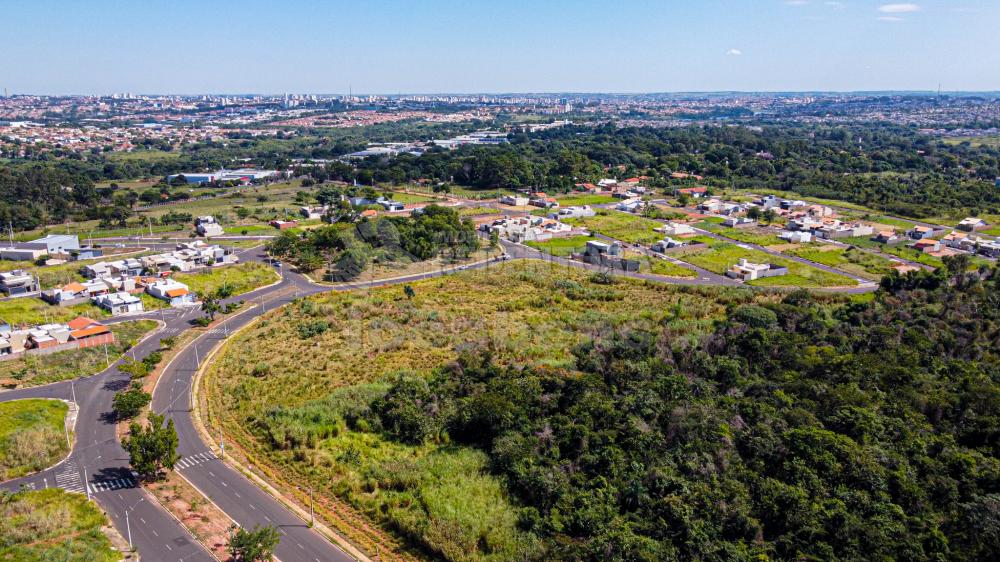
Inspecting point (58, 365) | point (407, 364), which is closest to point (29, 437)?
point (58, 365)

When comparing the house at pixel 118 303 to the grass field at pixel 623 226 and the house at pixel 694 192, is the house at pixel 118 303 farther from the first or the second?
the house at pixel 694 192

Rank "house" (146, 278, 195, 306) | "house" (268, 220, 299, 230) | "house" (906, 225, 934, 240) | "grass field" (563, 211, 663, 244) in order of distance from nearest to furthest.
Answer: "house" (146, 278, 195, 306)
"house" (906, 225, 934, 240)
"grass field" (563, 211, 663, 244)
"house" (268, 220, 299, 230)

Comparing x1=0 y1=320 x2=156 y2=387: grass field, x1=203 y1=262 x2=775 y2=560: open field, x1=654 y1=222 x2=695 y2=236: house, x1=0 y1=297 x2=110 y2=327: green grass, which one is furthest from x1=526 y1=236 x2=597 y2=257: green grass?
x1=0 y1=297 x2=110 y2=327: green grass

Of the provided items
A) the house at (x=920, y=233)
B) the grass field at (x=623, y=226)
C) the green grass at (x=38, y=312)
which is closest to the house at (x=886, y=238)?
the house at (x=920, y=233)

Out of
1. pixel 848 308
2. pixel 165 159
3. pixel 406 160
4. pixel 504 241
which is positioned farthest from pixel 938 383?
pixel 165 159

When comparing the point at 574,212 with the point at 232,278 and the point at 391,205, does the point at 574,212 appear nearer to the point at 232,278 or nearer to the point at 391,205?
the point at 391,205

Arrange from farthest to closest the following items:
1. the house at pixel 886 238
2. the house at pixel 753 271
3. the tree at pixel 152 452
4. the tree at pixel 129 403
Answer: the house at pixel 886 238 < the house at pixel 753 271 < the tree at pixel 129 403 < the tree at pixel 152 452

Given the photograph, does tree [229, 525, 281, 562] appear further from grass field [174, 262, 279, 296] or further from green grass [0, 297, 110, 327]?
grass field [174, 262, 279, 296]
